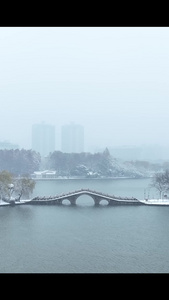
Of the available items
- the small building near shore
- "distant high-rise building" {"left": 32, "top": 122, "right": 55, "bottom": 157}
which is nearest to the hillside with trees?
the small building near shore

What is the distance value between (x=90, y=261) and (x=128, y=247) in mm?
1275

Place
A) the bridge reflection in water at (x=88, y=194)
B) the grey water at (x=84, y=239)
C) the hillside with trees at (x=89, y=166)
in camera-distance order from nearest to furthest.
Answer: the grey water at (x=84, y=239), the bridge reflection in water at (x=88, y=194), the hillside with trees at (x=89, y=166)

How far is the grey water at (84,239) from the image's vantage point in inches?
234

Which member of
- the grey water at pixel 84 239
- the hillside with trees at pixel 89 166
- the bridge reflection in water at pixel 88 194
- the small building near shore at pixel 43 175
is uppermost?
the hillside with trees at pixel 89 166

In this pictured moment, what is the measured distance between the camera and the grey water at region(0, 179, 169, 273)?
19.5ft

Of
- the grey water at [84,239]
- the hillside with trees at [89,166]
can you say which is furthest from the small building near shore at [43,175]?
the grey water at [84,239]

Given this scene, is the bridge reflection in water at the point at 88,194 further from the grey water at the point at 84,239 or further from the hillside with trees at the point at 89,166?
the hillside with trees at the point at 89,166

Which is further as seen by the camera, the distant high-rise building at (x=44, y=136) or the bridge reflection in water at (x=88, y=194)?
the distant high-rise building at (x=44, y=136)

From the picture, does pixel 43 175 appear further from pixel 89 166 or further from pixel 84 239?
pixel 84 239

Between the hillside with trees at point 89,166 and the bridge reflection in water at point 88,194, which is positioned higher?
the hillside with trees at point 89,166

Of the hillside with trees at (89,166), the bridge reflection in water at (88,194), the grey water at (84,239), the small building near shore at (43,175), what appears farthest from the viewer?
the hillside with trees at (89,166)

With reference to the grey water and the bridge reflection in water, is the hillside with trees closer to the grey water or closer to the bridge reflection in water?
the bridge reflection in water

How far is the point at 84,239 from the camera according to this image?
7785 millimetres
